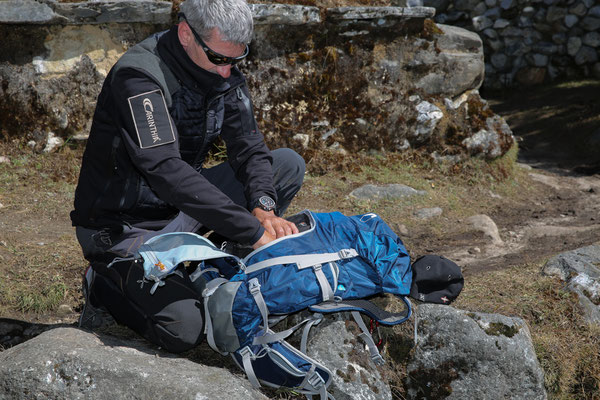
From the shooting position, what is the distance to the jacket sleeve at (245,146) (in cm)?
338

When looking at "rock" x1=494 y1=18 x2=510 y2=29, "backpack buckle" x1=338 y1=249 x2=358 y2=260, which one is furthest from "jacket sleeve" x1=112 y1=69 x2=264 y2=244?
"rock" x1=494 y1=18 x2=510 y2=29

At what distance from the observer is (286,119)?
653 cm

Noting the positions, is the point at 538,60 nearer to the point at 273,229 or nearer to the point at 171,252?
the point at 273,229

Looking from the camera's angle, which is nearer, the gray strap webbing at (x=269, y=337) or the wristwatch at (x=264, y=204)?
the gray strap webbing at (x=269, y=337)

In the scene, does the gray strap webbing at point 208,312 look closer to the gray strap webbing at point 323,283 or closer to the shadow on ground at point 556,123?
the gray strap webbing at point 323,283

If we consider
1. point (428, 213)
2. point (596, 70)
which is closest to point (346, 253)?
point (428, 213)

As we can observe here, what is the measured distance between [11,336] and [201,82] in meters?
1.90

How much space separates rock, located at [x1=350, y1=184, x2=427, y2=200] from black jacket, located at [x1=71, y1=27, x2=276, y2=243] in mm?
2619

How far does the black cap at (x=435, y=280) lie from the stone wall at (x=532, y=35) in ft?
32.6

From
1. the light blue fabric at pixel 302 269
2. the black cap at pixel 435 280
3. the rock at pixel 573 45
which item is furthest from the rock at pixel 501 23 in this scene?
the light blue fabric at pixel 302 269

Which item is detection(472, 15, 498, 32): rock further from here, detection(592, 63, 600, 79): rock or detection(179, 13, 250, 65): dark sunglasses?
detection(179, 13, 250, 65): dark sunglasses

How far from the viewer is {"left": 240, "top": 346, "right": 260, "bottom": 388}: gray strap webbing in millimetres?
2787

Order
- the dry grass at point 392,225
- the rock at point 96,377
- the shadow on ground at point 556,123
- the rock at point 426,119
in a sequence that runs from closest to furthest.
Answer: the rock at point 96,377 → the dry grass at point 392,225 → the rock at point 426,119 → the shadow on ground at point 556,123

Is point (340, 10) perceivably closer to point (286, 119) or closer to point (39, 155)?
point (286, 119)
